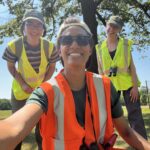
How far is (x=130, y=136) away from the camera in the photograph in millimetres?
3000

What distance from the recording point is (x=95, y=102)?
2963 millimetres

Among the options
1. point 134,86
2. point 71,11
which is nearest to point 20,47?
point 134,86

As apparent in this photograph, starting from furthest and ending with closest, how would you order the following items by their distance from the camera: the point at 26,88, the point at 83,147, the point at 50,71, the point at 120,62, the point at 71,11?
the point at 71,11
the point at 120,62
the point at 50,71
the point at 26,88
the point at 83,147

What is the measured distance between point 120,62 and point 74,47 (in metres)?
3.36

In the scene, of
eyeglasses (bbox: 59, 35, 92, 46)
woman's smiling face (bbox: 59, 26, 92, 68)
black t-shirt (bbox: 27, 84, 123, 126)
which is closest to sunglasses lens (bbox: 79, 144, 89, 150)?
black t-shirt (bbox: 27, 84, 123, 126)

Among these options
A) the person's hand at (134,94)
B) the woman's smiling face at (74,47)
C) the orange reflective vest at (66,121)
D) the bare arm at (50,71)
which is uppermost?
the woman's smiling face at (74,47)

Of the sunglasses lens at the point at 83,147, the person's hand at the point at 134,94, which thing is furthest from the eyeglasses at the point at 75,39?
the person's hand at the point at 134,94

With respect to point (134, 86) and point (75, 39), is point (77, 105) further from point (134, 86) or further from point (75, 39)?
point (134, 86)

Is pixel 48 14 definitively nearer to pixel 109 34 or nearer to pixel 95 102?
pixel 109 34

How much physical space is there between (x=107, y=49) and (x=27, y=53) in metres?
1.40

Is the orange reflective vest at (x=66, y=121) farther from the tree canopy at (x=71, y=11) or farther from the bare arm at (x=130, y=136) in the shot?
the tree canopy at (x=71, y=11)

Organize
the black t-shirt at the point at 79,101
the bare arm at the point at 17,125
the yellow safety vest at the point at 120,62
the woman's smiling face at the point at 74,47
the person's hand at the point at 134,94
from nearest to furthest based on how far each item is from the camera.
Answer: the bare arm at the point at 17,125 → the black t-shirt at the point at 79,101 → the woman's smiling face at the point at 74,47 → the person's hand at the point at 134,94 → the yellow safety vest at the point at 120,62

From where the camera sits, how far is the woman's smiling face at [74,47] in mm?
2975

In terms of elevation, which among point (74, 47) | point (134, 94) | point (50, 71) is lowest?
point (134, 94)
